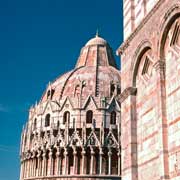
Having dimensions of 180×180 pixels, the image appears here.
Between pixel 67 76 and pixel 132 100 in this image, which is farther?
pixel 67 76

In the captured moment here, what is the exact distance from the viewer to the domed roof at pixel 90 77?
52344mm

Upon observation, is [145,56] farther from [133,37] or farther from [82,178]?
[82,178]

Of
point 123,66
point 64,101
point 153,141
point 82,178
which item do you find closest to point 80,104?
point 64,101

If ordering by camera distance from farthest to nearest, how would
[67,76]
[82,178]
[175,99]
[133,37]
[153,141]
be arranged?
[67,76], [82,178], [133,37], [153,141], [175,99]

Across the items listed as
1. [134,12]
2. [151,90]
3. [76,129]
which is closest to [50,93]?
[76,129]

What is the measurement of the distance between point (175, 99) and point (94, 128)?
3755cm

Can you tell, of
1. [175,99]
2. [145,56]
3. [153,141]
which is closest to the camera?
[175,99]

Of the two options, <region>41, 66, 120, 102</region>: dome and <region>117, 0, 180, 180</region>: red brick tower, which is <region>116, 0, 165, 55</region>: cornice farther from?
<region>41, 66, 120, 102</region>: dome

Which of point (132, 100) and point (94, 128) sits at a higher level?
point (94, 128)

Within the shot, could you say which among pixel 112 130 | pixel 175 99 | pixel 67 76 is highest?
pixel 67 76

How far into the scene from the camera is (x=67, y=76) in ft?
180

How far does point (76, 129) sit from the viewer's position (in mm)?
48875

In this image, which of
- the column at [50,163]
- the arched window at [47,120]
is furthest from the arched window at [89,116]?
the column at [50,163]

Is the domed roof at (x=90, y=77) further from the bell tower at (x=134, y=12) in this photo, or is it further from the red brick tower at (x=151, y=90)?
the red brick tower at (x=151, y=90)
